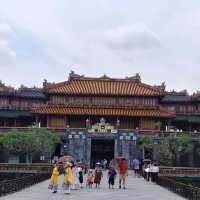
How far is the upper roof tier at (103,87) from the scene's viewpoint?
75.4 m

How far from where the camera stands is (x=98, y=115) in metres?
72.4

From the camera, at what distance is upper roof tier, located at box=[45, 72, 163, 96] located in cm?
7544

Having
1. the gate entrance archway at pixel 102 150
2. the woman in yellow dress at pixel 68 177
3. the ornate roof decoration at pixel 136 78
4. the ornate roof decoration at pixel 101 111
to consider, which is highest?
the ornate roof decoration at pixel 136 78

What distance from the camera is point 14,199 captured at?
78.3 ft

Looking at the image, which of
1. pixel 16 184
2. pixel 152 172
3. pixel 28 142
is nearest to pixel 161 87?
pixel 28 142

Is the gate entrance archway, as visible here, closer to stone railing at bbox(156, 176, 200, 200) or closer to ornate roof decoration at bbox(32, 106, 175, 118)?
ornate roof decoration at bbox(32, 106, 175, 118)

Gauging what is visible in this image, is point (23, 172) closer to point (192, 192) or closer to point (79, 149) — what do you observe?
point (79, 149)

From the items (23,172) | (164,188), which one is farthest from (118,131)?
(164,188)

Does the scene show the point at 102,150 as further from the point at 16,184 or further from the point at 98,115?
the point at 16,184

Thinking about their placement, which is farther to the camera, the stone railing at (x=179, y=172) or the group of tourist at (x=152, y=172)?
the stone railing at (x=179, y=172)

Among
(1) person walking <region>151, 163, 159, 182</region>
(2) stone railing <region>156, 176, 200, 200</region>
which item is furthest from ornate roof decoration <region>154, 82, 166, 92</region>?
(2) stone railing <region>156, 176, 200, 200</region>

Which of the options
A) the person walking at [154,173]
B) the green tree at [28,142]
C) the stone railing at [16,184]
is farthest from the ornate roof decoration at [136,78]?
the stone railing at [16,184]

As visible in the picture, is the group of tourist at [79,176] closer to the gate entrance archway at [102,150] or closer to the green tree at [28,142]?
the green tree at [28,142]

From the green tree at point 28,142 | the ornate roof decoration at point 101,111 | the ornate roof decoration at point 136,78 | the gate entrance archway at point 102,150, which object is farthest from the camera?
the ornate roof decoration at point 136,78
